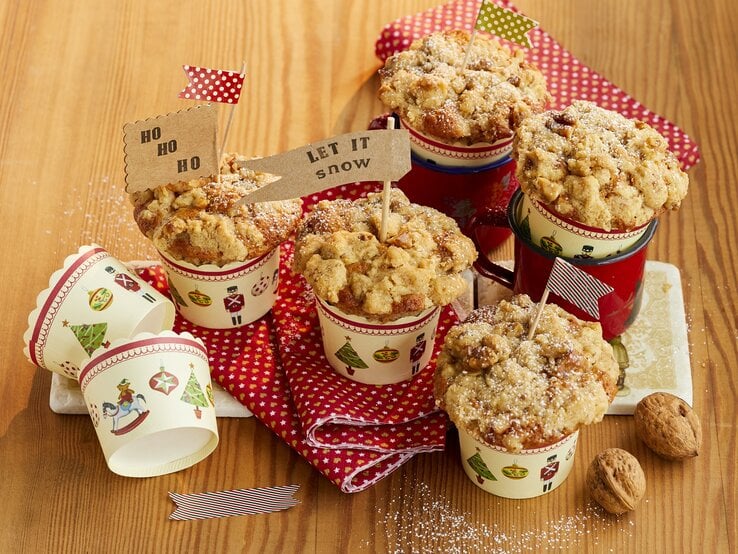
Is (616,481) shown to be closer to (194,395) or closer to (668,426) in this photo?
(668,426)

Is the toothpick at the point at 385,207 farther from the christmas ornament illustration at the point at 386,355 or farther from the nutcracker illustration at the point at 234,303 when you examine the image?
the nutcracker illustration at the point at 234,303

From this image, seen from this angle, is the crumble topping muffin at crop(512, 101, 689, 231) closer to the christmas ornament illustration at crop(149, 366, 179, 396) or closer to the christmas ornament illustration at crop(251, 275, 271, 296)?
the christmas ornament illustration at crop(251, 275, 271, 296)

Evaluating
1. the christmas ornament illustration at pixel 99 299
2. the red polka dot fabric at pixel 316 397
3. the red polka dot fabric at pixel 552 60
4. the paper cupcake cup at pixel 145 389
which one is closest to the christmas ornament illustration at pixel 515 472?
the red polka dot fabric at pixel 316 397

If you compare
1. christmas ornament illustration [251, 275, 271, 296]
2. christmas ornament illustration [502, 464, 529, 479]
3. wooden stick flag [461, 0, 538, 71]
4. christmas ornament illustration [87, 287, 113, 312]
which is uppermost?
wooden stick flag [461, 0, 538, 71]

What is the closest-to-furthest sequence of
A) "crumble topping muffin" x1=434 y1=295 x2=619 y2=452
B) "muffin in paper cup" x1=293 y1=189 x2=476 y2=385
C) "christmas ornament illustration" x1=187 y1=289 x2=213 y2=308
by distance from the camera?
"crumble topping muffin" x1=434 y1=295 x2=619 y2=452
"muffin in paper cup" x1=293 y1=189 x2=476 y2=385
"christmas ornament illustration" x1=187 y1=289 x2=213 y2=308

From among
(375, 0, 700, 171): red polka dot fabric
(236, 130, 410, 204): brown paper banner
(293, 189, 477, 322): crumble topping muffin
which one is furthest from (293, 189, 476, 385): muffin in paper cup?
(375, 0, 700, 171): red polka dot fabric

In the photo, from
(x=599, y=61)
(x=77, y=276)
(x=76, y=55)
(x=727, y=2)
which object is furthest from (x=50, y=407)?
(x=727, y=2)

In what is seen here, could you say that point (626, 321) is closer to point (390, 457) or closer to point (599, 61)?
point (390, 457)
